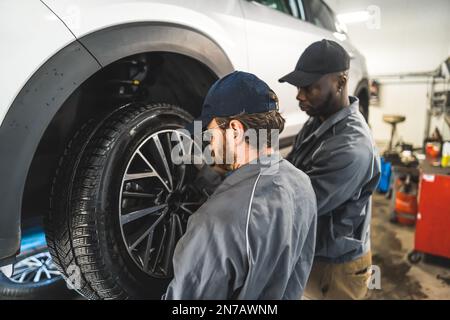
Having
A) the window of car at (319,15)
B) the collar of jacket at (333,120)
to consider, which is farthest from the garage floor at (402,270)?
the window of car at (319,15)

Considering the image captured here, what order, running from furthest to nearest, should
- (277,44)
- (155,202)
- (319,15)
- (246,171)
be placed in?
(319,15) < (277,44) < (155,202) < (246,171)

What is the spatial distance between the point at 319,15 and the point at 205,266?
2.05m

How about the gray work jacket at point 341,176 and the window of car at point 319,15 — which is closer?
the gray work jacket at point 341,176

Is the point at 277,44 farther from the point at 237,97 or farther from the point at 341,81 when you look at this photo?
the point at 237,97

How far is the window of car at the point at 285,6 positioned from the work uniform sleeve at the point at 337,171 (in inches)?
30.0

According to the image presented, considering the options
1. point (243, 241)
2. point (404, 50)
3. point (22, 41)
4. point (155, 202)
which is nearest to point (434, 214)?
point (155, 202)

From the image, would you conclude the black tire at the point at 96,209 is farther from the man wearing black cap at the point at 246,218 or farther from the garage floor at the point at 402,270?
the garage floor at the point at 402,270

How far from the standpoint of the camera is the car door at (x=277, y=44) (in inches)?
52.2

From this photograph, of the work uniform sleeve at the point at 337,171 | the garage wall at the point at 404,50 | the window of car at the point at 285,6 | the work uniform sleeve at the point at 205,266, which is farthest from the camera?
the garage wall at the point at 404,50

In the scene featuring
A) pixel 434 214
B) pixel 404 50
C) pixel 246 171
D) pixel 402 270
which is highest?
pixel 404 50

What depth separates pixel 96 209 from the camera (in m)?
0.90

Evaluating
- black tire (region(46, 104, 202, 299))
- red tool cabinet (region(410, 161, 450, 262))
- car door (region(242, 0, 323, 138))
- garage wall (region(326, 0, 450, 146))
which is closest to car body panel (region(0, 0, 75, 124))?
black tire (region(46, 104, 202, 299))

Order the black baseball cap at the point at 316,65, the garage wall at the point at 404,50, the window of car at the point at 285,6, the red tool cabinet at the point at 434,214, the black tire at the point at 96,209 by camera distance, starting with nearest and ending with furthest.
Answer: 1. the black tire at the point at 96,209
2. the black baseball cap at the point at 316,65
3. the window of car at the point at 285,6
4. the garage wall at the point at 404,50
5. the red tool cabinet at the point at 434,214

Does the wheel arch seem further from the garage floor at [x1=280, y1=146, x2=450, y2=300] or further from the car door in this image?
the garage floor at [x1=280, y1=146, x2=450, y2=300]
